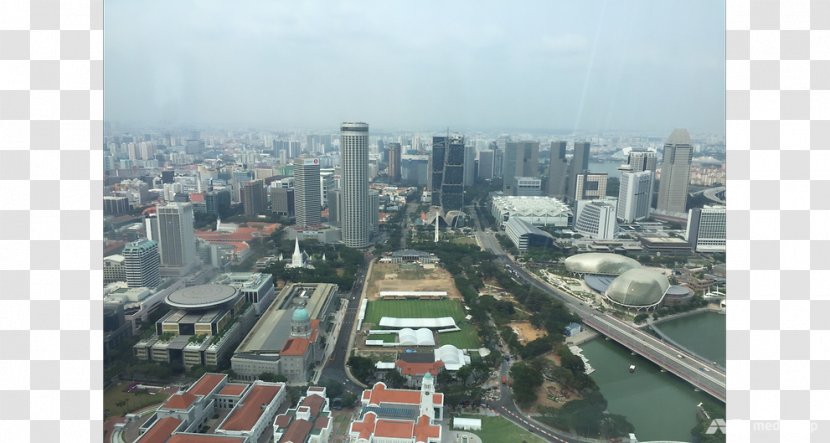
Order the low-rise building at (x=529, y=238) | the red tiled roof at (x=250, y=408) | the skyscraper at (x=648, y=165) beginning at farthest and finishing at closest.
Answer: the skyscraper at (x=648, y=165) < the low-rise building at (x=529, y=238) < the red tiled roof at (x=250, y=408)

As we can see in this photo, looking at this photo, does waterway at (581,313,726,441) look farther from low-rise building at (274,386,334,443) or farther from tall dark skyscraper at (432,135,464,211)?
tall dark skyscraper at (432,135,464,211)

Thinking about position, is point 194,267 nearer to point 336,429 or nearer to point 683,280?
point 336,429

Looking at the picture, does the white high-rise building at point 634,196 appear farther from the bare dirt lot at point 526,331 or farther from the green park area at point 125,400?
the green park area at point 125,400

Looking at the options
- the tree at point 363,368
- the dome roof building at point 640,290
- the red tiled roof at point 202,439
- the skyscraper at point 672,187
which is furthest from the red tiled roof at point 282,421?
the skyscraper at point 672,187

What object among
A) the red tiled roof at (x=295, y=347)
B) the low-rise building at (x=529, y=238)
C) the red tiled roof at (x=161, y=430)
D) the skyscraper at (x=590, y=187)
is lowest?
the red tiled roof at (x=161, y=430)

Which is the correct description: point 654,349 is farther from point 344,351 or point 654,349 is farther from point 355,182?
point 355,182

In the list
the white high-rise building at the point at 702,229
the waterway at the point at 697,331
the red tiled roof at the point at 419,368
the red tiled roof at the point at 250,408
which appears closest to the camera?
the red tiled roof at the point at 250,408

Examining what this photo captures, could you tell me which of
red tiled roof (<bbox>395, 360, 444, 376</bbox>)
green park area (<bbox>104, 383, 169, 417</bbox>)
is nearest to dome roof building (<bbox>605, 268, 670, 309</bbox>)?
red tiled roof (<bbox>395, 360, 444, 376</bbox>)

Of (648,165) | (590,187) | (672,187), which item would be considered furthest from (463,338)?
(672,187)
